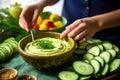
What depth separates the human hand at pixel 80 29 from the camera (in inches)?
52.4

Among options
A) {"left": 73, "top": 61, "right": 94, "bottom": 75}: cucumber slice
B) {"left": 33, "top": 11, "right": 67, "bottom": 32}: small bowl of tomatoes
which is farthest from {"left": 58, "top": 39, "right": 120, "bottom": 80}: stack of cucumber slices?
{"left": 33, "top": 11, "right": 67, "bottom": 32}: small bowl of tomatoes

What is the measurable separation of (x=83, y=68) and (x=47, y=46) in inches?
8.6

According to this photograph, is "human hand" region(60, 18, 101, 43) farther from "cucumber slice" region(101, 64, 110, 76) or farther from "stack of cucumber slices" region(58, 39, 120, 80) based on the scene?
"cucumber slice" region(101, 64, 110, 76)

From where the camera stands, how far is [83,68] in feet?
4.00

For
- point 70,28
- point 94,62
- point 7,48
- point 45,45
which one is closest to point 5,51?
point 7,48

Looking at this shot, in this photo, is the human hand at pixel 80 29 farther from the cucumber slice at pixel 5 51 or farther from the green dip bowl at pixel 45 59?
the cucumber slice at pixel 5 51

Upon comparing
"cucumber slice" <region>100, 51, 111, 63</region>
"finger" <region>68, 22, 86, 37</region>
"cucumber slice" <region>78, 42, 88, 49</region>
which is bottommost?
"cucumber slice" <region>100, 51, 111, 63</region>

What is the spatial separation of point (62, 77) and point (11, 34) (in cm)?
62

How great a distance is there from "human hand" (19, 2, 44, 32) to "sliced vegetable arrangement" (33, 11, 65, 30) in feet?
0.25

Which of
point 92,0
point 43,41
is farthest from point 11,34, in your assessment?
point 92,0

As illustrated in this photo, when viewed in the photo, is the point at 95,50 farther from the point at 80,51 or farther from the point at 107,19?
the point at 107,19

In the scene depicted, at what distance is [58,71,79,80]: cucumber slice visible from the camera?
116 cm

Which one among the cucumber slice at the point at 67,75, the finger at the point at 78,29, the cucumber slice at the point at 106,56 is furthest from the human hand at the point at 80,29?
the cucumber slice at the point at 67,75

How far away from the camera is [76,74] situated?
119 cm
